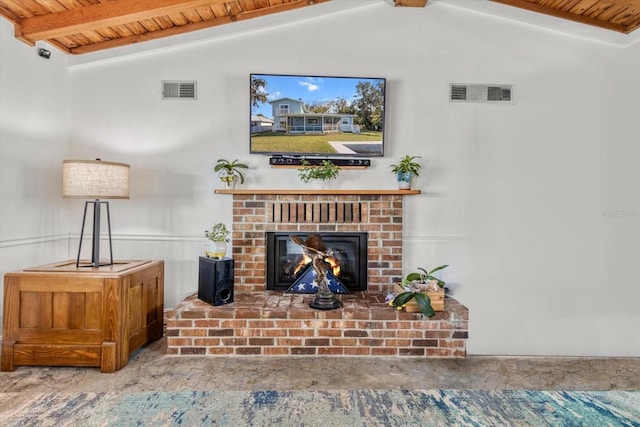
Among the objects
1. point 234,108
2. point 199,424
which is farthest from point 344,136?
point 199,424

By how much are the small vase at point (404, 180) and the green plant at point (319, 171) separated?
1.84 feet

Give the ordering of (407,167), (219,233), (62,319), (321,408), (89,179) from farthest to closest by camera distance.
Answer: (407,167) → (219,233) → (89,179) → (62,319) → (321,408)

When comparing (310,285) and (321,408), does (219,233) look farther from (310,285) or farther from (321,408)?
(321,408)

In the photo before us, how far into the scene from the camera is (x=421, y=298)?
2674 millimetres

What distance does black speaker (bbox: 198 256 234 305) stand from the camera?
2.70 m

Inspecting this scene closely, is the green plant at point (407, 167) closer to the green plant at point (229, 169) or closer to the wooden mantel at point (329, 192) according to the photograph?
the wooden mantel at point (329, 192)

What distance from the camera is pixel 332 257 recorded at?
3.18 metres

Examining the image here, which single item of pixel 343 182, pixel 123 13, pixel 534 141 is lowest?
pixel 343 182

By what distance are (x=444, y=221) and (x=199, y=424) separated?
2.51 metres

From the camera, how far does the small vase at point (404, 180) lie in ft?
10.2

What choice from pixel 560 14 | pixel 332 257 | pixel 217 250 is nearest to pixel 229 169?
pixel 217 250

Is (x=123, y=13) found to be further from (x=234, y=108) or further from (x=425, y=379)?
(x=425, y=379)

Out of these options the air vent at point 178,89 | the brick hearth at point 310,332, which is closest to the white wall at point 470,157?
the air vent at point 178,89

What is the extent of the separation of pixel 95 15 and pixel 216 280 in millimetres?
2186
